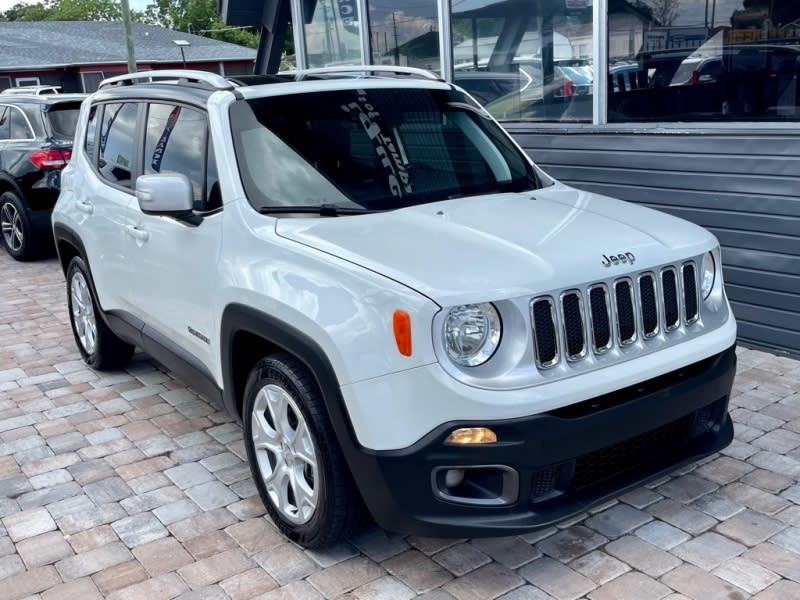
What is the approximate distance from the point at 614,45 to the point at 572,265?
154 inches

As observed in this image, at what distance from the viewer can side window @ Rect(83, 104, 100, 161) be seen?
554 centimetres

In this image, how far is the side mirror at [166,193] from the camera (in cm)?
391

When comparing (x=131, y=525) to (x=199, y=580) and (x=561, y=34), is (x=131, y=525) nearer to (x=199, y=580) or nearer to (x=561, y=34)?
(x=199, y=580)

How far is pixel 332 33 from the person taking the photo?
406 inches

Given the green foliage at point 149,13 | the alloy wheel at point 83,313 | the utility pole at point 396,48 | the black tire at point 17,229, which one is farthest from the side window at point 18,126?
the green foliage at point 149,13

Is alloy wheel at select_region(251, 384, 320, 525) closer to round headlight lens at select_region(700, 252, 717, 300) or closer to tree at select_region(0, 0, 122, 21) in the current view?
round headlight lens at select_region(700, 252, 717, 300)

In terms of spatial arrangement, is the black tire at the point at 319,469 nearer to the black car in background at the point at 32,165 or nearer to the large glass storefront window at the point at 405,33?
the large glass storefront window at the point at 405,33

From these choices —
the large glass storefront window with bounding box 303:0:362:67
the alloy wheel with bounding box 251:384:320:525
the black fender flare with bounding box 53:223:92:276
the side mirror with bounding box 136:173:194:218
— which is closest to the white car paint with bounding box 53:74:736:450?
the side mirror with bounding box 136:173:194:218

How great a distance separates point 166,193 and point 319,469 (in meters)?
1.43

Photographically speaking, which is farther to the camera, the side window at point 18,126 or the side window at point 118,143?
the side window at point 18,126

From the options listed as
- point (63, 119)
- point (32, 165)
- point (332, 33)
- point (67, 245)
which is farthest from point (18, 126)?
point (67, 245)

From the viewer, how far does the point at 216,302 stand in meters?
3.89

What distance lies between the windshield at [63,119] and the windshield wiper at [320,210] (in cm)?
696

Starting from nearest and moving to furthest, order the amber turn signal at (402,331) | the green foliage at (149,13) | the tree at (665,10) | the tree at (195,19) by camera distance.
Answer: the amber turn signal at (402,331) < the tree at (665,10) < the tree at (195,19) < the green foliage at (149,13)
